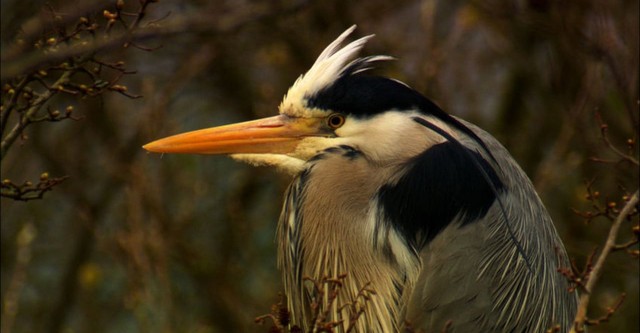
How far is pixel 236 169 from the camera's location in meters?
6.49

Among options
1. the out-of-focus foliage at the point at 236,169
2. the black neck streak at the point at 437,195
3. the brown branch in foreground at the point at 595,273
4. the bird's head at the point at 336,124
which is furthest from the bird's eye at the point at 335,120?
the out-of-focus foliage at the point at 236,169

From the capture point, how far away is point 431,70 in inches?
205

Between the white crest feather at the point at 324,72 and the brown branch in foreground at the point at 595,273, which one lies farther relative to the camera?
the white crest feather at the point at 324,72

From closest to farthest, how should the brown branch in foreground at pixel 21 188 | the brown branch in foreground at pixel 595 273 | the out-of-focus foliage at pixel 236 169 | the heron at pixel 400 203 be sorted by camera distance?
the brown branch in foreground at pixel 595 273
the brown branch in foreground at pixel 21 188
the heron at pixel 400 203
the out-of-focus foliage at pixel 236 169

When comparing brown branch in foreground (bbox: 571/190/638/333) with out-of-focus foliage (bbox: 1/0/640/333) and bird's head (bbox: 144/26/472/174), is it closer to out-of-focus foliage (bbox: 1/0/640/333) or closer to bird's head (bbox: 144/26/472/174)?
bird's head (bbox: 144/26/472/174)

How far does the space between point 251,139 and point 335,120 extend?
0.80 feet

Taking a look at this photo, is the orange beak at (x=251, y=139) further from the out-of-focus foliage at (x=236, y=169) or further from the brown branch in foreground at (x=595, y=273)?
the out-of-focus foliage at (x=236, y=169)

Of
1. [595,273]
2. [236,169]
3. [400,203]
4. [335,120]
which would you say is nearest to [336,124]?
[335,120]

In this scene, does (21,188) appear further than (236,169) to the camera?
No

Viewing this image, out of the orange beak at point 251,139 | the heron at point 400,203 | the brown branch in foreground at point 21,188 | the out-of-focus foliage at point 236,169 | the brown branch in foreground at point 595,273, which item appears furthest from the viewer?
the out-of-focus foliage at point 236,169

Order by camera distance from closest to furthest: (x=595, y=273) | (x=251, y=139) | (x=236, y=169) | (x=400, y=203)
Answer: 1. (x=595, y=273)
2. (x=400, y=203)
3. (x=251, y=139)
4. (x=236, y=169)

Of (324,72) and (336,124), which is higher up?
(324,72)

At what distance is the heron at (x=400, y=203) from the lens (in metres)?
3.13

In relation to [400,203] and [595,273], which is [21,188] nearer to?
[595,273]
